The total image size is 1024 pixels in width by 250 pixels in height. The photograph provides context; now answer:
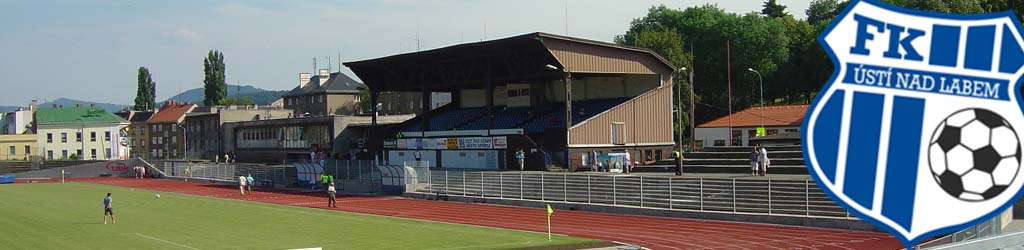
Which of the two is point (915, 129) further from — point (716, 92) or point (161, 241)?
point (716, 92)

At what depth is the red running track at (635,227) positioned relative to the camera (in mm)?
26969

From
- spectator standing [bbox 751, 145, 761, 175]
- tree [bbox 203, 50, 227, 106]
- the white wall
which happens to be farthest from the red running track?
tree [bbox 203, 50, 227, 106]

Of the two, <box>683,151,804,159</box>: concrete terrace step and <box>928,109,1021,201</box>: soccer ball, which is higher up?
<box>928,109,1021,201</box>: soccer ball

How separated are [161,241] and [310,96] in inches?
4419

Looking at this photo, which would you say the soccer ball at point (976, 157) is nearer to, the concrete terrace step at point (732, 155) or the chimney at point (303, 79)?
the concrete terrace step at point (732, 155)

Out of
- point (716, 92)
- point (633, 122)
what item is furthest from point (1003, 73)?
point (716, 92)

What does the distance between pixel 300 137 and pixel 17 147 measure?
4956 centimetres

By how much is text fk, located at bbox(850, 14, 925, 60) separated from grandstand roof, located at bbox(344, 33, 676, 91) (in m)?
48.5

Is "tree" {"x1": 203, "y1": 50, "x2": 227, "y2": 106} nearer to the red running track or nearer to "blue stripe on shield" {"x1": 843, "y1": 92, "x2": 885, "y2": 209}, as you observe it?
the red running track

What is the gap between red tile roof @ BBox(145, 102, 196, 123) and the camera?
126 m

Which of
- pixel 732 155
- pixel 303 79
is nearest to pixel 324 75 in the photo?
pixel 303 79

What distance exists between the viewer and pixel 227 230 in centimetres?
3394

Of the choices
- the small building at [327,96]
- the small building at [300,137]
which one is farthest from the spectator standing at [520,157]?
the small building at [327,96]

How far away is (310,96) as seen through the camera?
140250mm
